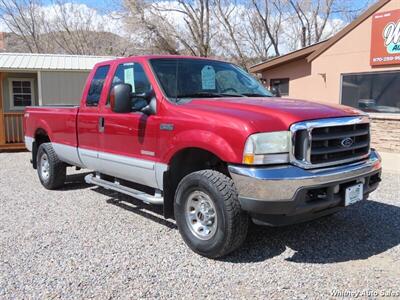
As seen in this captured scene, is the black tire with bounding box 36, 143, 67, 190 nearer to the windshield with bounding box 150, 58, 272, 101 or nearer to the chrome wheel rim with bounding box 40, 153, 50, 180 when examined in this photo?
the chrome wheel rim with bounding box 40, 153, 50, 180

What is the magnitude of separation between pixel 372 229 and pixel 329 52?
31.4 ft

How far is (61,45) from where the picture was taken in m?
32.4

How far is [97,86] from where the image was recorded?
594 cm

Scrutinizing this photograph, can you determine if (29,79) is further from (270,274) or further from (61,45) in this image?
(61,45)

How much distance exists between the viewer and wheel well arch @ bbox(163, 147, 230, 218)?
14.8 feet

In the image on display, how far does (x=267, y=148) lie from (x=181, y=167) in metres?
1.26

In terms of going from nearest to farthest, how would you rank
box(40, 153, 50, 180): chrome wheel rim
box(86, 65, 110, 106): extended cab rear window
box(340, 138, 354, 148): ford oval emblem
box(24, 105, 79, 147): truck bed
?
box(340, 138, 354, 148): ford oval emblem < box(86, 65, 110, 106): extended cab rear window < box(24, 105, 79, 147): truck bed < box(40, 153, 50, 180): chrome wheel rim

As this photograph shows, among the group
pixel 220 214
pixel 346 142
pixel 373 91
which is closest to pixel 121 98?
pixel 220 214

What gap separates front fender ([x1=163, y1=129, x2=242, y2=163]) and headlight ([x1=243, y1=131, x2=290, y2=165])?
0.10m

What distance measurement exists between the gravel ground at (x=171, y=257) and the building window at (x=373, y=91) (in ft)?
20.8

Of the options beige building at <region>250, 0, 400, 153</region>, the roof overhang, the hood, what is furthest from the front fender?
the roof overhang

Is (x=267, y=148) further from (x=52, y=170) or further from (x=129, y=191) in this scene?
(x=52, y=170)

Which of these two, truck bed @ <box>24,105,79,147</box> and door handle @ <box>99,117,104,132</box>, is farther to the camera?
truck bed @ <box>24,105,79,147</box>

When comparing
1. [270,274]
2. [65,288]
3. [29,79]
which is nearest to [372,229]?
[270,274]
